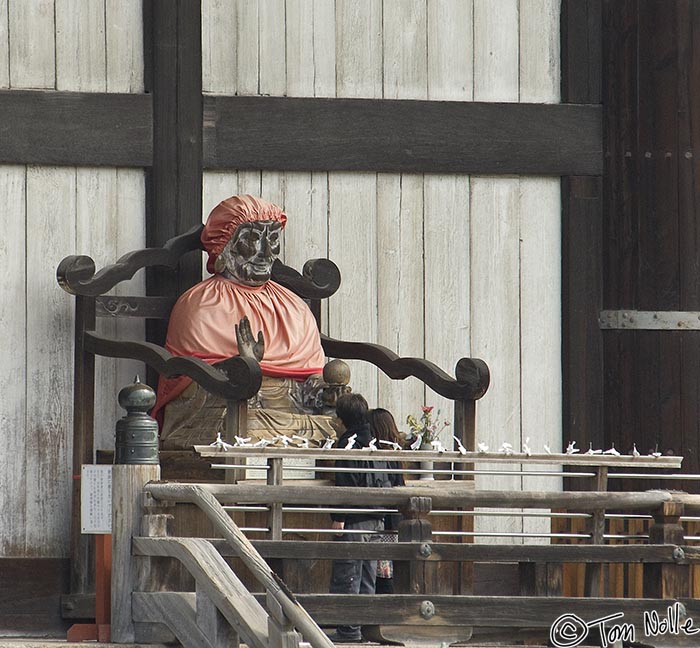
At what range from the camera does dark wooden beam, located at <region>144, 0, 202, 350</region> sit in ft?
35.6

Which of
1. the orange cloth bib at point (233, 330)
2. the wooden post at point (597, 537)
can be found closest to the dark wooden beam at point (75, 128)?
the orange cloth bib at point (233, 330)

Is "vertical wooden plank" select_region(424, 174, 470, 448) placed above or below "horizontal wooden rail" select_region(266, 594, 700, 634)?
above

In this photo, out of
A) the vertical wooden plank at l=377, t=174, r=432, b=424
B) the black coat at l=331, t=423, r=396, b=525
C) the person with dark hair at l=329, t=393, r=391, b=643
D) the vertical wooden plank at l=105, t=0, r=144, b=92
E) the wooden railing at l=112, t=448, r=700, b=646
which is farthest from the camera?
the vertical wooden plank at l=377, t=174, r=432, b=424

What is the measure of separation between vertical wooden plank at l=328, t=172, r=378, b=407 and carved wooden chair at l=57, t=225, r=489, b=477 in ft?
1.01

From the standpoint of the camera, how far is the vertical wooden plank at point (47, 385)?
1061 centimetres

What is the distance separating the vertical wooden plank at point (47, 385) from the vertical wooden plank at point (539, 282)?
2.89 meters

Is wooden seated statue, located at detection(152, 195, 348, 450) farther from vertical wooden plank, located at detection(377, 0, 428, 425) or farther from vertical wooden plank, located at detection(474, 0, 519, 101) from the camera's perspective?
vertical wooden plank, located at detection(474, 0, 519, 101)

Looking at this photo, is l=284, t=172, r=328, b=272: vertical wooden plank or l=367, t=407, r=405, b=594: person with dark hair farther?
l=284, t=172, r=328, b=272: vertical wooden plank

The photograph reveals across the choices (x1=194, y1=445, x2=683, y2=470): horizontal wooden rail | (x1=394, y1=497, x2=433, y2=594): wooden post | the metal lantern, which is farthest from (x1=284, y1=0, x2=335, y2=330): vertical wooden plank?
(x1=394, y1=497, x2=433, y2=594): wooden post

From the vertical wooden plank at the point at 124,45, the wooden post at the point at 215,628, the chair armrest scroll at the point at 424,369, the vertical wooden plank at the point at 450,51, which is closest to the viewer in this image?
the wooden post at the point at 215,628

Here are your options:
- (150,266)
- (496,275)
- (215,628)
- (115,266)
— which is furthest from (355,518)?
(496,275)

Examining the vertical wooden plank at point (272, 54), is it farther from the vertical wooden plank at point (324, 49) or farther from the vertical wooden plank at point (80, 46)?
the vertical wooden plank at point (80, 46)

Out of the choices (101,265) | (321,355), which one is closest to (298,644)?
(321,355)

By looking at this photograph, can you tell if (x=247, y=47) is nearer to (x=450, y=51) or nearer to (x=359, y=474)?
(x=450, y=51)
